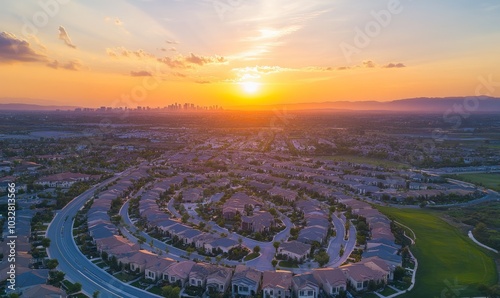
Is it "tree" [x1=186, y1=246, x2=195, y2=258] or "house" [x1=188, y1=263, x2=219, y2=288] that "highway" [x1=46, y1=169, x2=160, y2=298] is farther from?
"tree" [x1=186, y1=246, x2=195, y2=258]

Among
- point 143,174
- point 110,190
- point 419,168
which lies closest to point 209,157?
point 143,174

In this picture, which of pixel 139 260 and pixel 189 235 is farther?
pixel 189 235

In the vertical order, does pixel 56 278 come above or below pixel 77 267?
above

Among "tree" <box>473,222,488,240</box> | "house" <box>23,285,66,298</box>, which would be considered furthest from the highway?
"tree" <box>473,222,488,240</box>

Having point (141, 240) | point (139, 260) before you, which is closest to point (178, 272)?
point (139, 260)

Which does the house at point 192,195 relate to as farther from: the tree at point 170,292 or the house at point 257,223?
the tree at point 170,292

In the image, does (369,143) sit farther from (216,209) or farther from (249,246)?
(249,246)

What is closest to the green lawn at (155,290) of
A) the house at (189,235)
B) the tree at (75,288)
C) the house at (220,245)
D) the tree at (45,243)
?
the tree at (75,288)

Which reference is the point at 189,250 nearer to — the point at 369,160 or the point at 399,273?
the point at 399,273
